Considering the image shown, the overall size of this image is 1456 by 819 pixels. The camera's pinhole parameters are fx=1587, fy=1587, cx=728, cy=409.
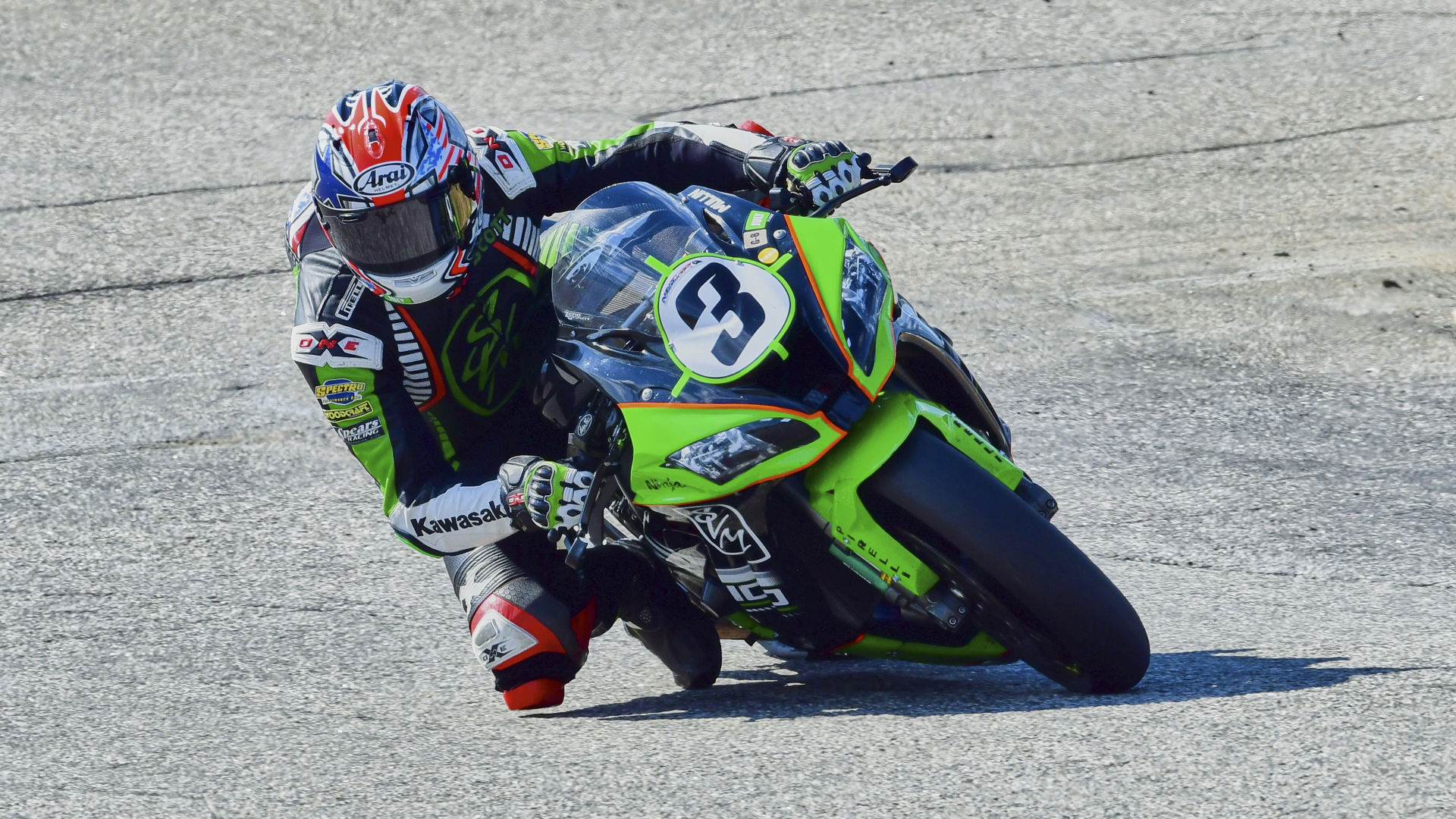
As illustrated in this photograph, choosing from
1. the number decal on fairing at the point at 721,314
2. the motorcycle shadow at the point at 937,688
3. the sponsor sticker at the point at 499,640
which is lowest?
the sponsor sticker at the point at 499,640

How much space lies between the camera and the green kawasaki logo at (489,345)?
4.30 meters

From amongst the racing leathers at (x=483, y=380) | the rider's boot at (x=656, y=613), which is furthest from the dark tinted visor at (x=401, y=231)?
the rider's boot at (x=656, y=613)

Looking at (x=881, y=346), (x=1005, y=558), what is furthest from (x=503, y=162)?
(x=1005, y=558)

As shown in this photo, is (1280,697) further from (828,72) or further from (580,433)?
(828,72)

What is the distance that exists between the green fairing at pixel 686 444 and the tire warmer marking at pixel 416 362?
81 centimetres

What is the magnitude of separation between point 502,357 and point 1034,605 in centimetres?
171

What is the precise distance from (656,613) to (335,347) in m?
1.15

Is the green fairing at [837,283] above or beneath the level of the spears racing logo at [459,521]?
above

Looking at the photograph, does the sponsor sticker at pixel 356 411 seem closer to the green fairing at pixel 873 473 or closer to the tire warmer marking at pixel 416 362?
the tire warmer marking at pixel 416 362

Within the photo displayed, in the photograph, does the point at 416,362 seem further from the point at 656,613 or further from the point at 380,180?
the point at 656,613

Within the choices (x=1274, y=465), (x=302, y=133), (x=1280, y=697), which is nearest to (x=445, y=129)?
(x=1280, y=697)

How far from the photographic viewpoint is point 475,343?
432 centimetres

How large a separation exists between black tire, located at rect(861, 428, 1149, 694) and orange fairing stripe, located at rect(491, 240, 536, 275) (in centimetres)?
134

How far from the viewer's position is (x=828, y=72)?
30.3ft
